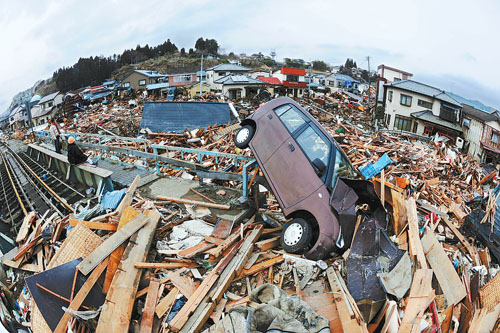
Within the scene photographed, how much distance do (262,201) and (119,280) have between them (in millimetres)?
3272

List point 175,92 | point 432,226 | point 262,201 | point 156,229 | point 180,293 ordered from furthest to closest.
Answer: point 175,92 → point 262,201 → point 432,226 → point 156,229 → point 180,293

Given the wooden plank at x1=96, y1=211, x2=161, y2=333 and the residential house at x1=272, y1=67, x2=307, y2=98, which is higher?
the residential house at x1=272, y1=67, x2=307, y2=98

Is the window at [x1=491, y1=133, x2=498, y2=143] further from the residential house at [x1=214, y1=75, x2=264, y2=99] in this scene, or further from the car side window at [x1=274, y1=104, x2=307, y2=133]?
the car side window at [x1=274, y1=104, x2=307, y2=133]

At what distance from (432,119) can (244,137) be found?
29.1m

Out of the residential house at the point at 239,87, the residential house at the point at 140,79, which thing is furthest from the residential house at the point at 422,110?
the residential house at the point at 140,79

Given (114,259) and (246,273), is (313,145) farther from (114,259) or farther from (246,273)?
(114,259)

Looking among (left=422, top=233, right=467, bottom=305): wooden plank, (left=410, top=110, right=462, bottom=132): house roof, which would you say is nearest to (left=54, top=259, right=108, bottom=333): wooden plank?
(left=422, top=233, right=467, bottom=305): wooden plank

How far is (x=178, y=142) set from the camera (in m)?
15.6

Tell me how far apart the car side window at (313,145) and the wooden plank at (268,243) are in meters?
1.52

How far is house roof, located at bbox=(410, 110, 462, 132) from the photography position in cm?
2752

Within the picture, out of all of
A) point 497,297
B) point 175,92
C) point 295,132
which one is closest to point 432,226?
point 497,297

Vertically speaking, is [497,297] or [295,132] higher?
[295,132]

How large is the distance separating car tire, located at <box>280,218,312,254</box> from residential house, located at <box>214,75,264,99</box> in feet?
116

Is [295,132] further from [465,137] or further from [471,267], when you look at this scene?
[465,137]
